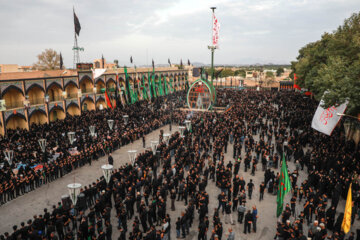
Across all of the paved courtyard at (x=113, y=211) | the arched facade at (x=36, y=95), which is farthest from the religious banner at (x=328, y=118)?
the arched facade at (x=36, y=95)

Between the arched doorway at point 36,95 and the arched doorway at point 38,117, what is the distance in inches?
51.6

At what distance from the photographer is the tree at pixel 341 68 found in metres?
14.3

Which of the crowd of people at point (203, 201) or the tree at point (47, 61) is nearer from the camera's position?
the crowd of people at point (203, 201)

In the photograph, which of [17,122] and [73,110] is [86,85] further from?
[17,122]

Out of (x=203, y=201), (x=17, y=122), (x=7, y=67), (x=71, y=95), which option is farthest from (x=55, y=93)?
(x=203, y=201)

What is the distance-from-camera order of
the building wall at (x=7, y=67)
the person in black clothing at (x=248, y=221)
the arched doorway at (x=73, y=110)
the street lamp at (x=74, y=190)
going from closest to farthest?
the person in black clothing at (x=248, y=221), the street lamp at (x=74, y=190), the building wall at (x=7, y=67), the arched doorway at (x=73, y=110)

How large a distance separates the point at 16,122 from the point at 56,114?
5.14 m

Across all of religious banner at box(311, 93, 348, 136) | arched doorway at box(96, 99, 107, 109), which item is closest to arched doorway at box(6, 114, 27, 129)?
arched doorway at box(96, 99, 107, 109)

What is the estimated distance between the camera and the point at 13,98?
86.5 ft

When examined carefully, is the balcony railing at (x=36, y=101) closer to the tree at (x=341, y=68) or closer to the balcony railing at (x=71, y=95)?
the balcony railing at (x=71, y=95)

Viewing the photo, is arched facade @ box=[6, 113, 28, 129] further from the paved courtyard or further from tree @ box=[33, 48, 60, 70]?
tree @ box=[33, 48, 60, 70]

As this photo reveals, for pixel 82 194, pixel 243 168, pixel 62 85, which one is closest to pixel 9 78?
pixel 62 85

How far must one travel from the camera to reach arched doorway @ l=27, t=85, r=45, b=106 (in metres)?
28.0

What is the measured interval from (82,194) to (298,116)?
74.6 ft
